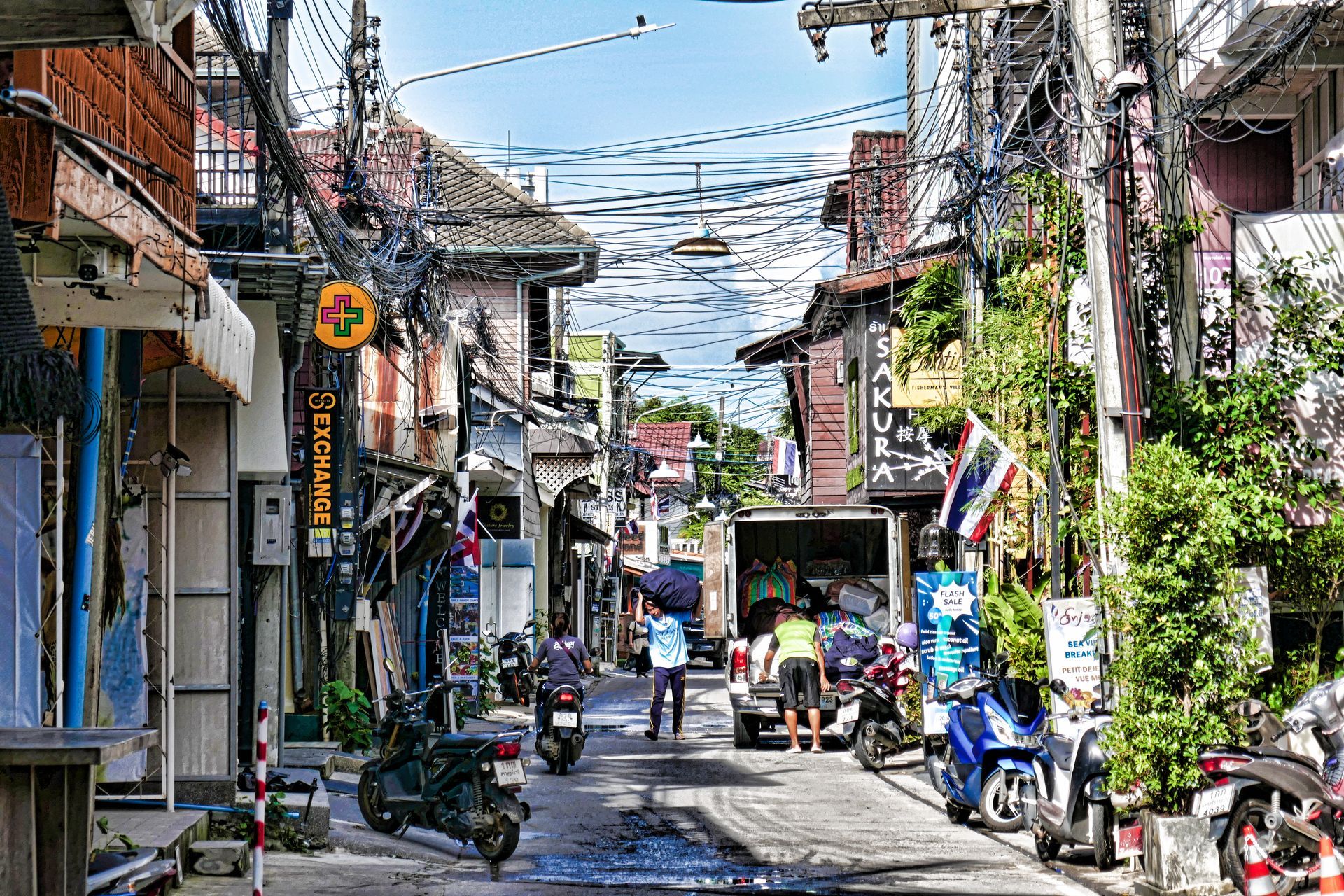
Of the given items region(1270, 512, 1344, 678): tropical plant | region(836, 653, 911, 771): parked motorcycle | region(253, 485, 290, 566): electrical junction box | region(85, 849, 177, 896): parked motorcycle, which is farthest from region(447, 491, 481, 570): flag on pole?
region(85, 849, 177, 896): parked motorcycle

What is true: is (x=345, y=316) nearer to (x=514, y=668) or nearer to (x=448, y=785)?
(x=448, y=785)

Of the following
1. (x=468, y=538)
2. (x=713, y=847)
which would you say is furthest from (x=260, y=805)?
(x=468, y=538)

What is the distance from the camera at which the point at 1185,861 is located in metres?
8.80

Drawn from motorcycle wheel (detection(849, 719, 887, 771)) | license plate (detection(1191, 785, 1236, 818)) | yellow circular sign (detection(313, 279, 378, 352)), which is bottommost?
motorcycle wheel (detection(849, 719, 887, 771))

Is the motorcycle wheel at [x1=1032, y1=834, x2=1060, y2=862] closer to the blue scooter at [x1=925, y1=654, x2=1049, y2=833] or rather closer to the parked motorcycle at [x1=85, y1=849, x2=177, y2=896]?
the blue scooter at [x1=925, y1=654, x2=1049, y2=833]

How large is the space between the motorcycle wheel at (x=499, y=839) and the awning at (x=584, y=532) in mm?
28093

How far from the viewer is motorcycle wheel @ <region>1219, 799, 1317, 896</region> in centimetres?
816

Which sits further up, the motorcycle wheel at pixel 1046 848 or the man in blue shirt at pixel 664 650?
the man in blue shirt at pixel 664 650

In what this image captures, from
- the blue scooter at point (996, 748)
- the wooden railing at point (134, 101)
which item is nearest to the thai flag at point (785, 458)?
the blue scooter at point (996, 748)

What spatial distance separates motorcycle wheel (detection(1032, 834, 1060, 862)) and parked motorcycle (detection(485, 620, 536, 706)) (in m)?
14.8

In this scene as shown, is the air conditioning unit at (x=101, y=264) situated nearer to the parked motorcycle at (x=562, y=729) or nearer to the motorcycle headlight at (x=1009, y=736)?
the motorcycle headlight at (x=1009, y=736)

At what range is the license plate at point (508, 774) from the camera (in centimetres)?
1069

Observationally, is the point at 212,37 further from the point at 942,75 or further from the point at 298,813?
the point at 298,813

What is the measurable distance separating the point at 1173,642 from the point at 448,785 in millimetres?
5218
